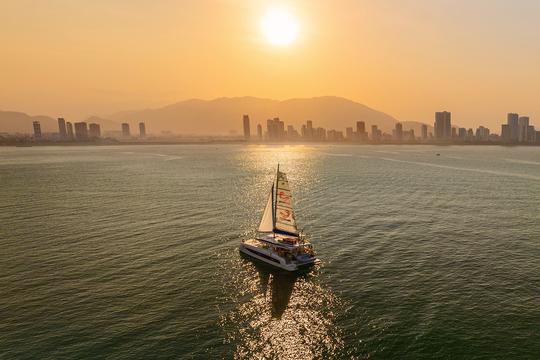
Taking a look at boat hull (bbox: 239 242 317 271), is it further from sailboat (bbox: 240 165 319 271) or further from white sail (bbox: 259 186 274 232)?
white sail (bbox: 259 186 274 232)

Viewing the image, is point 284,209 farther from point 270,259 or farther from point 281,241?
point 270,259

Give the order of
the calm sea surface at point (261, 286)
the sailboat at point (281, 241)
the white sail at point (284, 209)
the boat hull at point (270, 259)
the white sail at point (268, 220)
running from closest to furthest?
1. the calm sea surface at point (261, 286)
2. the boat hull at point (270, 259)
3. the sailboat at point (281, 241)
4. the white sail at point (284, 209)
5. the white sail at point (268, 220)

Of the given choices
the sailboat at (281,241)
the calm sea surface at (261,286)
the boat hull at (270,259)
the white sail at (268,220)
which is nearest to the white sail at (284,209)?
the sailboat at (281,241)

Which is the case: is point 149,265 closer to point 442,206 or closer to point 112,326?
point 112,326

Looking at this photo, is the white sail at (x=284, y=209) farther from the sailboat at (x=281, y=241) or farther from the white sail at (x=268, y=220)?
the white sail at (x=268, y=220)

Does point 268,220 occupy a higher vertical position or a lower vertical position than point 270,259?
higher

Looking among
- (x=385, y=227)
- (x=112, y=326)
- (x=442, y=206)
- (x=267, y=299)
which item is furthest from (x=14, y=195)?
(x=442, y=206)

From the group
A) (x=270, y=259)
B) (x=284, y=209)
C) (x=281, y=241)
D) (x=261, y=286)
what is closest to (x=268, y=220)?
(x=284, y=209)
